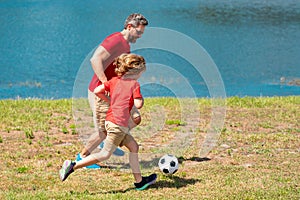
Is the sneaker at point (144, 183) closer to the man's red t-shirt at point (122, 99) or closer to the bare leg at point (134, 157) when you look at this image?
the bare leg at point (134, 157)

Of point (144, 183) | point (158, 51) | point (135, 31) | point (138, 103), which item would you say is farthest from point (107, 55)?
point (158, 51)

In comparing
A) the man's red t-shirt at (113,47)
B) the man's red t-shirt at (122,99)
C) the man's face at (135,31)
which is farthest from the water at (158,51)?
the man's red t-shirt at (122,99)

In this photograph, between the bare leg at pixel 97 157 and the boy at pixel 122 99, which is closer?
the boy at pixel 122 99

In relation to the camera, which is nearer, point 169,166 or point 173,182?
point 173,182

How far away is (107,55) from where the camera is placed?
7582 mm

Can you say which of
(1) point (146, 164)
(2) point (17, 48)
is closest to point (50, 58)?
(2) point (17, 48)

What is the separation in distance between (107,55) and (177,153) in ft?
7.34

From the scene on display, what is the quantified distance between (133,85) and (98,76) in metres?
0.93

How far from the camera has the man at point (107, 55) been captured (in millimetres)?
7508

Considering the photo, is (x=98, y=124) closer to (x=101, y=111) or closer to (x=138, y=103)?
(x=101, y=111)

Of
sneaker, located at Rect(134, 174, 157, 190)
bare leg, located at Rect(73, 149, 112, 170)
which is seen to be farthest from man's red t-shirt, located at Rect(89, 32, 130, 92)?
sneaker, located at Rect(134, 174, 157, 190)

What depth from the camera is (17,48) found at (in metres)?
28.0

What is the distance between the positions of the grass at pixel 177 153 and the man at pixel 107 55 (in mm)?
571

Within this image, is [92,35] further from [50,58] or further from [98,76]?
[98,76]
